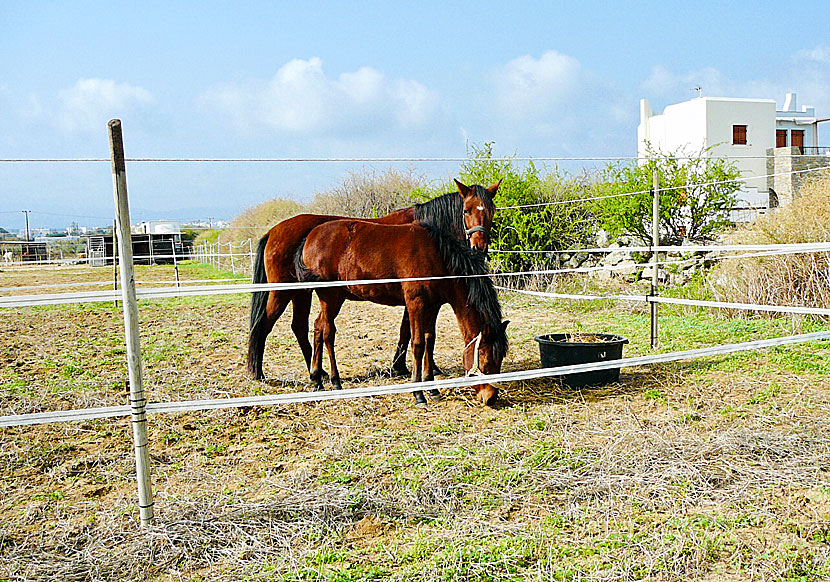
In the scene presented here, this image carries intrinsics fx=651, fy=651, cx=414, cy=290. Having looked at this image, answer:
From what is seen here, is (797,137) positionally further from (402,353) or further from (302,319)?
(302,319)

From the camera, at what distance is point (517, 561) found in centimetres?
240

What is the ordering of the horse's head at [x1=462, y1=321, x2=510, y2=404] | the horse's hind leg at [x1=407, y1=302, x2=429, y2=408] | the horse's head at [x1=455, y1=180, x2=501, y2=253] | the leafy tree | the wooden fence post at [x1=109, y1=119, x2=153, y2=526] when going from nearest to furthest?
the wooden fence post at [x1=109, y1=119, x2=153, y2=526], the horse's head at [x1=462, y1=321, x2=510, y2=404], the horse's hind leg at [x1=407, y1=302, x2=429, y2=408], the horse's head at [x1=455, y1=180, x2=501, y2=253], the leafy tree

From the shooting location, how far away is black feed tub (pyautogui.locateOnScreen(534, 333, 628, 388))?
480 cm

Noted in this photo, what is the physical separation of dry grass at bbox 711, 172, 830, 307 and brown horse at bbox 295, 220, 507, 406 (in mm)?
4676

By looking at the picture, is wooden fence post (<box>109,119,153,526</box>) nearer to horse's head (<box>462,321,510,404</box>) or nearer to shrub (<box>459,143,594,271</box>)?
horse's head (<box>462,321,510,404</box>)

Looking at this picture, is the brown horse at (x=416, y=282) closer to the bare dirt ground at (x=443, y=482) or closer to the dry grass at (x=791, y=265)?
the bare dirt ground at (x=443, y=482)

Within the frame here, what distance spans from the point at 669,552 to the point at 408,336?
341cm

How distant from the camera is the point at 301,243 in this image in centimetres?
555

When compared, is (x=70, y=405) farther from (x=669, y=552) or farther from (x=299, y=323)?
(x=669, y=552)

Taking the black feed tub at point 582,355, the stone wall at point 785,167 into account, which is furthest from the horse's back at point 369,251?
the stone wall at point 785,167

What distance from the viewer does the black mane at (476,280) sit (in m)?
4.56

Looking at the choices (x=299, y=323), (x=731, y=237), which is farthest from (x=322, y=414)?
(x=731, y=237)

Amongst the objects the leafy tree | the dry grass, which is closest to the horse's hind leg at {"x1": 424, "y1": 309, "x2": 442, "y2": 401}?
the dry grass

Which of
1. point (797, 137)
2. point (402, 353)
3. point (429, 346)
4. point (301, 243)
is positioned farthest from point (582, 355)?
point (797, 137)
